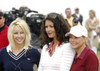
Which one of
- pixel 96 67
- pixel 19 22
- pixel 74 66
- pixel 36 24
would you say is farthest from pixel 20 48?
pixel 36 24

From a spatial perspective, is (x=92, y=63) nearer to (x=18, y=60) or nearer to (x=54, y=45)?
(x=54, y=45)

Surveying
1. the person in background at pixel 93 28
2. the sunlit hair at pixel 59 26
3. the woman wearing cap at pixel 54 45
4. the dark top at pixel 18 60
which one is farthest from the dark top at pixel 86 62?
the person in background at pixel 93 28

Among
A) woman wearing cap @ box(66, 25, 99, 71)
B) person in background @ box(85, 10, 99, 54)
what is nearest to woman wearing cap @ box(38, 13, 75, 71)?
woman wearing cap @ box(66, 25, 99, 71)

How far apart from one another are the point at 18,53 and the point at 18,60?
10 cm

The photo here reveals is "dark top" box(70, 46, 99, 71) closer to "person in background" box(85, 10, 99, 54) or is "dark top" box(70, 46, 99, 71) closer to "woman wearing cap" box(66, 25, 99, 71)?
"woman wearing cap" box(66, 25, 99, 71)

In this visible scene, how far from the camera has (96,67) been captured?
2746 mm

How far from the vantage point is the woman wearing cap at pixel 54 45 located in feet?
10.0

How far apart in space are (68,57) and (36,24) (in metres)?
3.07

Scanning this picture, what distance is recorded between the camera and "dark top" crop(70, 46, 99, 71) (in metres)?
2.73

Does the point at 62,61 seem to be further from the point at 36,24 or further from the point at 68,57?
the point at 36,24

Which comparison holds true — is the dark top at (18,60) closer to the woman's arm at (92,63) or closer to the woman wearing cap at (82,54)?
the woman wearing cap at (82,54)

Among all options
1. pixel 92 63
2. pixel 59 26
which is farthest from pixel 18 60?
pixel 92 63

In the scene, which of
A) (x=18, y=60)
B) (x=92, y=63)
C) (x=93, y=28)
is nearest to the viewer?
(x=92, y=63)

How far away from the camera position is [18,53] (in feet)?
11.2
